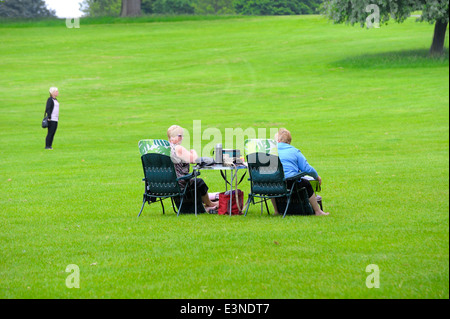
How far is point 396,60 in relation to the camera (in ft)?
135

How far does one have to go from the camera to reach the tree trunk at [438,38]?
132ft

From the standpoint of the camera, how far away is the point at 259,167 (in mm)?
10672

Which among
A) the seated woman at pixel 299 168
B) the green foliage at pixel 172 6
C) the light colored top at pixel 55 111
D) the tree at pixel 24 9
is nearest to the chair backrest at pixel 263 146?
the seated woman at pixel 299 168

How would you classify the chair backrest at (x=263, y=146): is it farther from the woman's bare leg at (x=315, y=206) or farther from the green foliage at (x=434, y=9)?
the green foliage at (x=434, y=9)

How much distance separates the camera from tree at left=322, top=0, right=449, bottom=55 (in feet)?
118

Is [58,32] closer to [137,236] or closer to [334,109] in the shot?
[334,109]

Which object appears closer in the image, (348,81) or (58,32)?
(348,81)

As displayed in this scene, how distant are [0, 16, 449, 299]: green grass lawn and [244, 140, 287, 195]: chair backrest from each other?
1.73 ft

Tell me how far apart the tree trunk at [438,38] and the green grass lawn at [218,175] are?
109cm

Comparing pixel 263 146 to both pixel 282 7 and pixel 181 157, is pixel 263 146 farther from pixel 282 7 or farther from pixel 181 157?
pixel 282 7

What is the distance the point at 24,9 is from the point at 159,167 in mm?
62253

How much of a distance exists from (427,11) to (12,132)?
21.9 m

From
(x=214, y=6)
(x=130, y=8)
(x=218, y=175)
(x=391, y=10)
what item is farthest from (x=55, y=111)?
(x=214, y=6)

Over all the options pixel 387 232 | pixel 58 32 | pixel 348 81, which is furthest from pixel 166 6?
pixel 387 232
